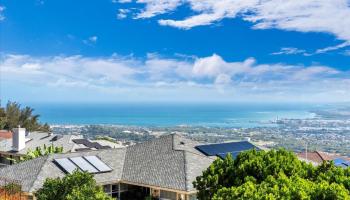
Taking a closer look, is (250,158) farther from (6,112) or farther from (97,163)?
(6,112)

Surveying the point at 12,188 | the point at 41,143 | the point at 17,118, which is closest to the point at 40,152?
the point at 41,143

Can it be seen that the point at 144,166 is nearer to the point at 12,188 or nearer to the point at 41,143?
the point at 12,188

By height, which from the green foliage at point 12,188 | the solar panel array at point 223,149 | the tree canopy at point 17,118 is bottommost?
the green foliage at point 12,188

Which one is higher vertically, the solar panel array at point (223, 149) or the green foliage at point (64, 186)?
the solar panel array at point (223, 149)

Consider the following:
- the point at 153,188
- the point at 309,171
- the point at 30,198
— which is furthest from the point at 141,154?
the point at 309,171

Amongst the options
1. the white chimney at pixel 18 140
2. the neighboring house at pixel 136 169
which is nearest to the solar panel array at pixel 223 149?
the neighboring house at pixel 136 169

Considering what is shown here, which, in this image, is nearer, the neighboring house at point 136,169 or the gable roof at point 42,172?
the gable roof at point 42,172

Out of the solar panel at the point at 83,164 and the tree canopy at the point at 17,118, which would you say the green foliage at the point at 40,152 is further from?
the tree canopy at the point at 17,118
